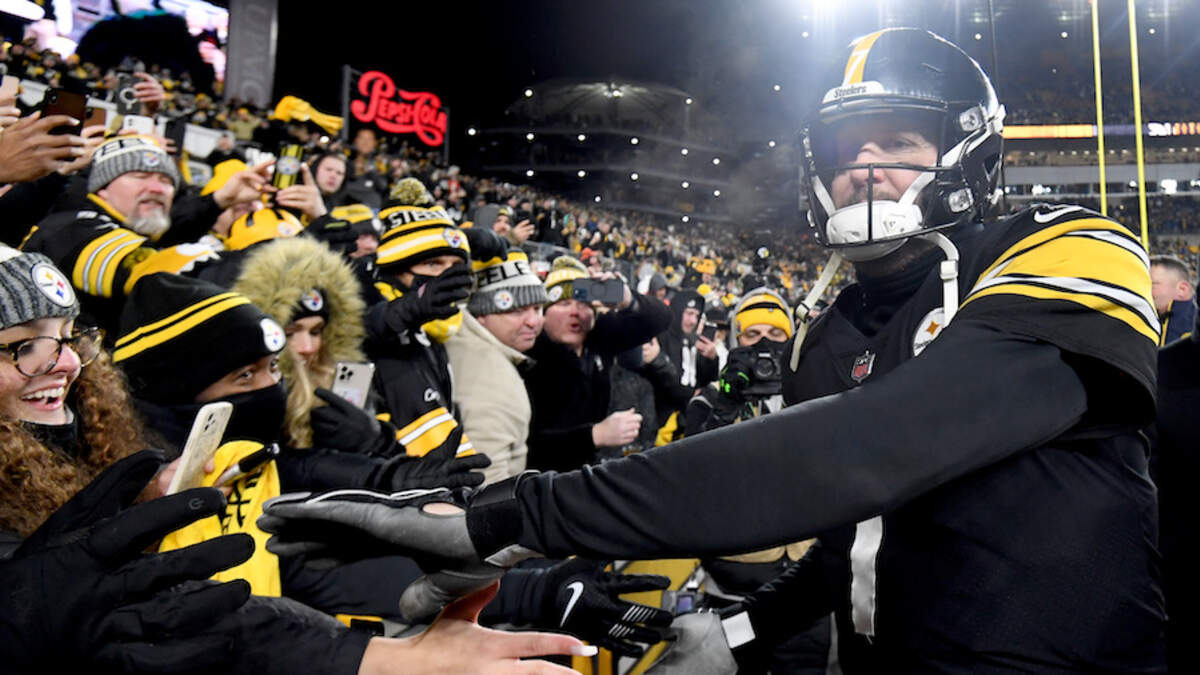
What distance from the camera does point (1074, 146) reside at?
4497 cm

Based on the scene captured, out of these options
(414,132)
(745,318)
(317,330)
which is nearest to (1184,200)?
(414,132)

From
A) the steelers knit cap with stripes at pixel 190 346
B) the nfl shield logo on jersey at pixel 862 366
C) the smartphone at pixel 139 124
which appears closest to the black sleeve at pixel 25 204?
the steelers knit cap with stripes at pixel 190 346

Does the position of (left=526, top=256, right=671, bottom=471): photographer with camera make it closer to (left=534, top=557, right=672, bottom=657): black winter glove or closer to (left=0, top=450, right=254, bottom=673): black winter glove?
(left=534, top=557, right=672, bottom=657): black winter glove

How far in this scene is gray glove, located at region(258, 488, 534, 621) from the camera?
3.70 ft

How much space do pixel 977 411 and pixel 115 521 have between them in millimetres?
1309

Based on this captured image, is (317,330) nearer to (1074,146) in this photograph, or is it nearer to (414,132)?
(414,132)

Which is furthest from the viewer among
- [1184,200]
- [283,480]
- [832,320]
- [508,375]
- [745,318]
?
[1184,200]

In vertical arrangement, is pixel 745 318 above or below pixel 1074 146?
below

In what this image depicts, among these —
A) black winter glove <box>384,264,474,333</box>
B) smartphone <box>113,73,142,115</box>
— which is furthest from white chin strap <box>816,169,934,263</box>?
smartphone <box>113,73,142,115</box>

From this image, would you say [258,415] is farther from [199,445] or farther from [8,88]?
[8,88]

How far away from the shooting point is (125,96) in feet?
16.7

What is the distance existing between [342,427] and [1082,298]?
2247 millimetres

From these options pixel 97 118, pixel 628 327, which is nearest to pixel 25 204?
pixel 97 118

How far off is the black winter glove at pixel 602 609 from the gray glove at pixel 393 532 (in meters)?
0.69
